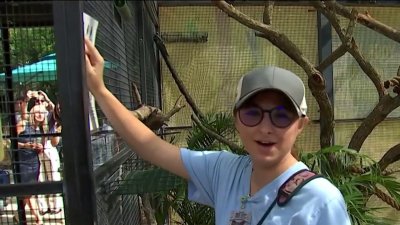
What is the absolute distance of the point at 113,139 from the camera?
1890 mm

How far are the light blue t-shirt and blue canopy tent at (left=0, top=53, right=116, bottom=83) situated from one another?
18.1 inches

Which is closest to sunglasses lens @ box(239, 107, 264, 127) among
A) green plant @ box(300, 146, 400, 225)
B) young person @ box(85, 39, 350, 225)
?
young person @ box(85, 39, 350, 225)

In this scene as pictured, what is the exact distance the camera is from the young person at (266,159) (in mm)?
1146

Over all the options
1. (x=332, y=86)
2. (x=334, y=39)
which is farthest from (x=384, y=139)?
(x=334, y=39)

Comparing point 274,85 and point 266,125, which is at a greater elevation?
point 274,85

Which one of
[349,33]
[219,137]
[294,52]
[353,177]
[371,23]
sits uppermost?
[371,23]

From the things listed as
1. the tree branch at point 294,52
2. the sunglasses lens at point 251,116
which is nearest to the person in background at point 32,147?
the sunglasses lens at point 251,116

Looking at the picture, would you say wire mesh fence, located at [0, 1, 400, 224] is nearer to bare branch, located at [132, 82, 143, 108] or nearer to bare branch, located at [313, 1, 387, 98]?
bare branch, located at [132, 82, 143, 108]

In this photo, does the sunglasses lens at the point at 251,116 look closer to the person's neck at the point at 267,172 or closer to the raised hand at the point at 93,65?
the person's neck at the point at 267,172

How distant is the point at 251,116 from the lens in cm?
122

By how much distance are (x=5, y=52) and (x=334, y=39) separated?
4401 millimetres

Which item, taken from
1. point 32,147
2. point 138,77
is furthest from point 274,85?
point 138,77

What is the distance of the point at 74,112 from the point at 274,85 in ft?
1.64

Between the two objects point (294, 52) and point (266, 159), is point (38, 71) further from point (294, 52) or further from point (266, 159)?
point (294, 52)
